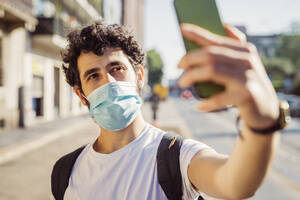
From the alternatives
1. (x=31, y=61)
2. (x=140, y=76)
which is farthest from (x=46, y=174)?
(x=31, y=61)

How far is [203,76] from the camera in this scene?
23.0 inches

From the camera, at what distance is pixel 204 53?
1.92ft

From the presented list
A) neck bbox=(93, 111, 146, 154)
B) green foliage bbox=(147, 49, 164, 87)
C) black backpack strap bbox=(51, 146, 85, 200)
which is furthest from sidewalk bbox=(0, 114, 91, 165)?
green foliage bbox=(147, 49, 164, 87)

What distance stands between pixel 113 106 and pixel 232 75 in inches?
40.4

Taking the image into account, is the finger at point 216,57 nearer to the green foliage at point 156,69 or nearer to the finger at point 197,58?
the finger at point 197,58

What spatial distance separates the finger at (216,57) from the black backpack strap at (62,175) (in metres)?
1.20

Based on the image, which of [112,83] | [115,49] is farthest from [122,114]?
[115,49]

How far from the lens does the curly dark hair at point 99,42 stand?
160cm

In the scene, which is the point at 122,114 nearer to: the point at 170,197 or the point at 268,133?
the point at 170,197

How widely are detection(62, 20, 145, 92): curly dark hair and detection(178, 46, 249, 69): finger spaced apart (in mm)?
1047

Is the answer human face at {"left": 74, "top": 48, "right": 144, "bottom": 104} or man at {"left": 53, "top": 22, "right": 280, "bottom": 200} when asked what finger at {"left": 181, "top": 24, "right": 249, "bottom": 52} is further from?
human face at {"left": 74, "top": 48, "right": 144, "bottom": 104}

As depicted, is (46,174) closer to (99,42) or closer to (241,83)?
(99,42)

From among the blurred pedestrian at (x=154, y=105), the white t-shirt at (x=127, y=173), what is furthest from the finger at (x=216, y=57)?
the blurred pedestrian at (x=154, y=105)

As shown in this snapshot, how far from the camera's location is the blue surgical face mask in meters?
1.51
